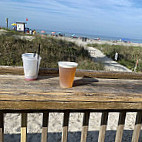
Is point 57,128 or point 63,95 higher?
point 63,95

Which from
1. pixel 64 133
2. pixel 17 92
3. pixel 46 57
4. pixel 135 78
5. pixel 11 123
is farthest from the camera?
pixel 46 57

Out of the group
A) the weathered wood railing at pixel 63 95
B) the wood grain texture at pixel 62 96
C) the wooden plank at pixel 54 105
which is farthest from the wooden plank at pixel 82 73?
the wooden plank at pixel 54 105

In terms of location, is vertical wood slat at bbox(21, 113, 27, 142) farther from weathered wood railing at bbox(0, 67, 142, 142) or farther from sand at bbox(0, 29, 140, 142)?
sand at bbox(0, 29, 140, 142)

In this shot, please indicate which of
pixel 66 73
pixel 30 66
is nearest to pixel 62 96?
pixel 66 73

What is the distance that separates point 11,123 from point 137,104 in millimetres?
2377

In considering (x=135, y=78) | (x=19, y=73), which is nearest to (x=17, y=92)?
(x=19, y=73)

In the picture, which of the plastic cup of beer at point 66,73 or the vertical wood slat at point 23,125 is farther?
the vertical wood slat at point 23,125

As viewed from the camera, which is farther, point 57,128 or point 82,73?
point 57,128

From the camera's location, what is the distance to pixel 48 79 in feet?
4.25

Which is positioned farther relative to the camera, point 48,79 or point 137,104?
point 48,79

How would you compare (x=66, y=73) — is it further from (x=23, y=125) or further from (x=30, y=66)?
(x=23, y=125)

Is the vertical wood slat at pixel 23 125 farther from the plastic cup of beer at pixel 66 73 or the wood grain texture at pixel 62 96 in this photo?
the plastic cup of beer at pixel 66 73

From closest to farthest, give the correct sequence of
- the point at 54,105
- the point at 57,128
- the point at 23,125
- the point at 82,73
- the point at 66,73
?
the point at 54,105 < the point at 66,73 < the point at 23,125 < the point at 82,73 < the point at 57,128

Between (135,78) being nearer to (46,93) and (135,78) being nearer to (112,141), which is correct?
(46,93)
